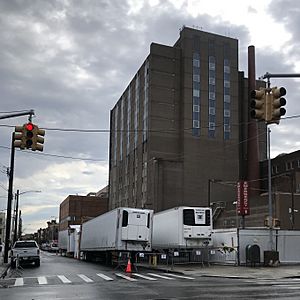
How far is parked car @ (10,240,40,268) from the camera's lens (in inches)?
1310

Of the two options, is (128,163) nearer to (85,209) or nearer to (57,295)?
(85,209)

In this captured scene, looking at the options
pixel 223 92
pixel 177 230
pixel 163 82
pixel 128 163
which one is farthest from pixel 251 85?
pixel 177 230

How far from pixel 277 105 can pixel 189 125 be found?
273ft

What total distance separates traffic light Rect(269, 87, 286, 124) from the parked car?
24.5 meters

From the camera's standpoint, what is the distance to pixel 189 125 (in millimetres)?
96000

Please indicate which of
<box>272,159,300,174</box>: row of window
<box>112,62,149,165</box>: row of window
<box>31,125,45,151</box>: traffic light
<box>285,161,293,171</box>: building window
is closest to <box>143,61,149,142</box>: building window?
<box>112,62,149,165</box>: row of window

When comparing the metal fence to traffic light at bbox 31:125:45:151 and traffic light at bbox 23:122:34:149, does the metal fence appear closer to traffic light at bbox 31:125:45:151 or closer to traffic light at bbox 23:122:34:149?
traffic light at bbox 31:125:45:151

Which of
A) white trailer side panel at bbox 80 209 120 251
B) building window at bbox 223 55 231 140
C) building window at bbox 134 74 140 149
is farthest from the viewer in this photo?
building window at bbox 134 74 140 149

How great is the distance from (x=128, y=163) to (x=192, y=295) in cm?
9849

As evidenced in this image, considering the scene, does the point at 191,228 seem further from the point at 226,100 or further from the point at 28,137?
the point at 226,100

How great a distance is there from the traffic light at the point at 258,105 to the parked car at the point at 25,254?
954 inches

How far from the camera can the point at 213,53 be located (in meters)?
101

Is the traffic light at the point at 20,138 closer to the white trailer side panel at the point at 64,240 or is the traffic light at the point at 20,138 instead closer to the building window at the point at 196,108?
the white trailer side panel at the point at 64,240

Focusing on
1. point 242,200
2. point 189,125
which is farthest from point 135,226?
point 189,125
